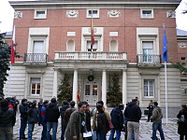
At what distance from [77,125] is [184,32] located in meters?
38.1

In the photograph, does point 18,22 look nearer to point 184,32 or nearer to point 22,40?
point 22,40

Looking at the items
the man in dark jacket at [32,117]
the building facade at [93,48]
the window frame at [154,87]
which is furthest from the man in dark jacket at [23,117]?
the window frame at [154,87]

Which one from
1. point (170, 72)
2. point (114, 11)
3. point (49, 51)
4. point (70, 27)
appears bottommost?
point (170, 72)

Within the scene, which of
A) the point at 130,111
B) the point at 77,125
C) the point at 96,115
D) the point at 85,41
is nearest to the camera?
the point at 77,125

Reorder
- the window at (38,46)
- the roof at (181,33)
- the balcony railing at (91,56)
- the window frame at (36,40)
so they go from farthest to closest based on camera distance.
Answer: the roof at (181,33)
the window at (38,46)
the window frame at (36,40)
the balcony railing at (91,56)

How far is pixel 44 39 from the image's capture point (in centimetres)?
2691

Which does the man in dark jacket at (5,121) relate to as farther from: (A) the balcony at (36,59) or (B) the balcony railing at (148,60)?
(B) the balcony railing at (148,60)

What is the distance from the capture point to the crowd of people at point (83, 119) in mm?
6184

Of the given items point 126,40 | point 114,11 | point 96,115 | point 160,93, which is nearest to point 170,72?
point 160,93

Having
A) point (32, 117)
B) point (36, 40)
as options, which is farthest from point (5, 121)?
point (36, 40)

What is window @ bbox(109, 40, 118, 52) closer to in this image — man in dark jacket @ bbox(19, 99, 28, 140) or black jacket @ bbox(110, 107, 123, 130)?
man in dark jacket @ bbox(19, 99, 28, 140)

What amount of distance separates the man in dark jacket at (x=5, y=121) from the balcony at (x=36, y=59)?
1862 centimetres

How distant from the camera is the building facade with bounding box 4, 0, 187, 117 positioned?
24531 millimetres

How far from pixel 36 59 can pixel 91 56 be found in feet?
20.1
